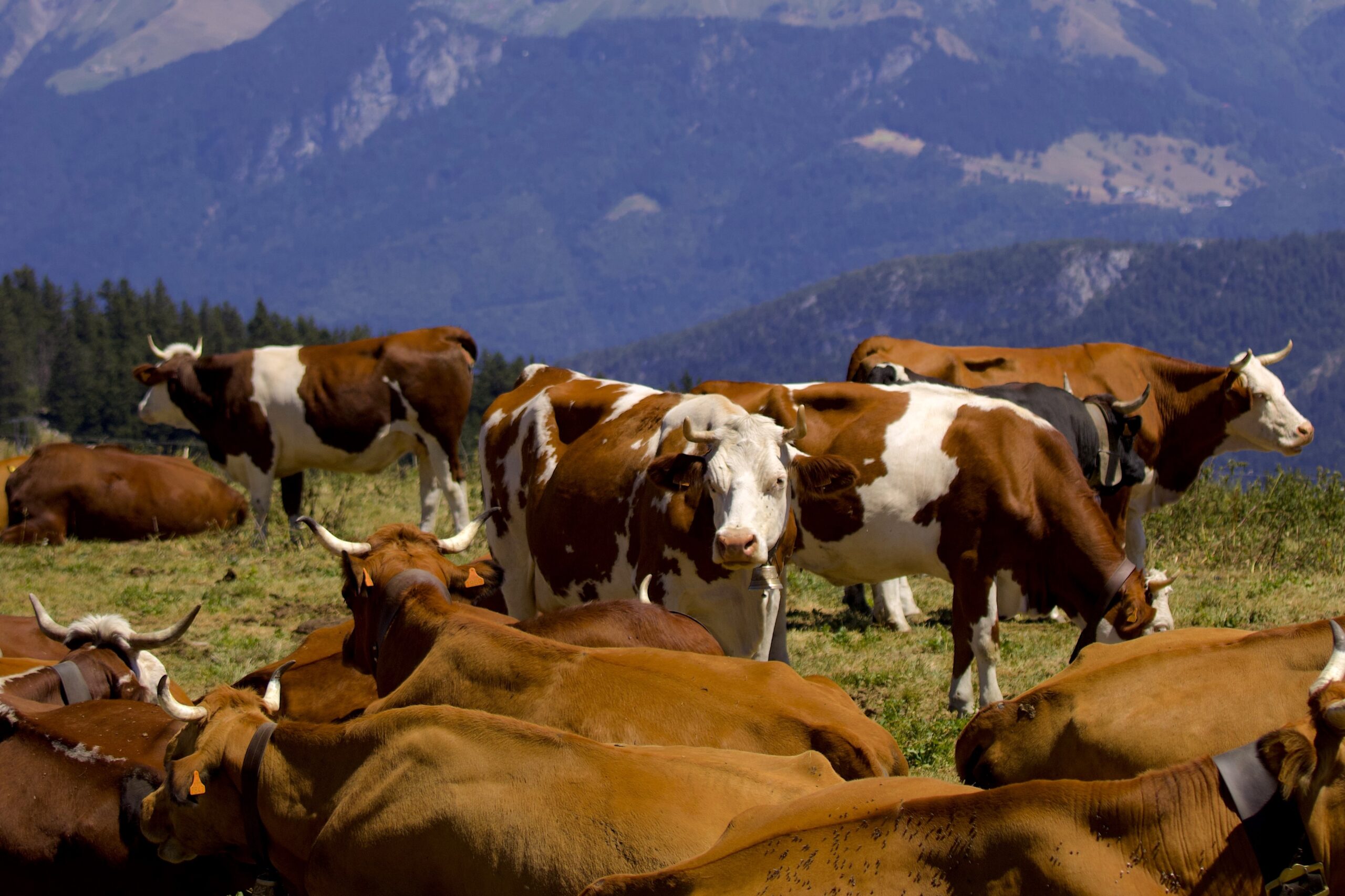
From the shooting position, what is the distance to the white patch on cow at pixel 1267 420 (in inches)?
539

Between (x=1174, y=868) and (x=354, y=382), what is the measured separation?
13.4 m

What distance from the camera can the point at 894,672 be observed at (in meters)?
10.1

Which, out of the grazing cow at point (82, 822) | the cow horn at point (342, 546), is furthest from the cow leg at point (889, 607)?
the grazing cow at point (82, 822)

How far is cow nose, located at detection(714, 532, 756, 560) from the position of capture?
7.25 m

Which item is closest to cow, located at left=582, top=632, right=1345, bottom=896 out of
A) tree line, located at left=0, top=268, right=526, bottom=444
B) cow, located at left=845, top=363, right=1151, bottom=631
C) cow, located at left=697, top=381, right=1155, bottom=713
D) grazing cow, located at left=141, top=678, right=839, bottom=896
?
grazing cow, located at left=141, top=678, right=839, bottom=896

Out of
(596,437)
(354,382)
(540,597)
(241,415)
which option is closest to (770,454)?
(596,437)

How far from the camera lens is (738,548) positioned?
7.25 metres

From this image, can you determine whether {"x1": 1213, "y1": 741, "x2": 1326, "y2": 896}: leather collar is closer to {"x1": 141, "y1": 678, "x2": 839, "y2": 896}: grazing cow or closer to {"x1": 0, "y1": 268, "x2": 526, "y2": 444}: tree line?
{"x1": 141, "y1": 678, "x2": 839, "y2": 896}: grazing cow

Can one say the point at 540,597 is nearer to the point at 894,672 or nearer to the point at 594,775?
the point at 894,672

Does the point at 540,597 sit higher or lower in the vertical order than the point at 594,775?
lower

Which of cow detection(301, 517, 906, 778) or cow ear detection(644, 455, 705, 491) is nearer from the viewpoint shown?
cow detection(301, 517, 906, 778)

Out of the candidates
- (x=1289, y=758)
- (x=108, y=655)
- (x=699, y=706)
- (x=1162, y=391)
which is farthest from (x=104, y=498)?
(x=1289, y=758)

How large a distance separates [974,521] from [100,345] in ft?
264

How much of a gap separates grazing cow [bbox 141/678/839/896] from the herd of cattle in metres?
0.01
